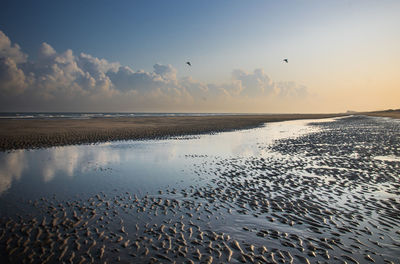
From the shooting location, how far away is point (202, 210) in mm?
10820

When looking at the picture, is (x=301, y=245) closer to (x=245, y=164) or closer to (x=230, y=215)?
(x=230, y=215)

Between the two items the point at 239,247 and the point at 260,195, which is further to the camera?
the point at 260,195

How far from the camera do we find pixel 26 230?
8.69 m

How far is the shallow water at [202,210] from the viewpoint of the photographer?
24.4ft

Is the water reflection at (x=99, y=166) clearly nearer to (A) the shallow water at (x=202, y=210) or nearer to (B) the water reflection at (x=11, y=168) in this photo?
(B) the water reflection at (x=11, y=168)

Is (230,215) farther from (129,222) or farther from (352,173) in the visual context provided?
(352,173)

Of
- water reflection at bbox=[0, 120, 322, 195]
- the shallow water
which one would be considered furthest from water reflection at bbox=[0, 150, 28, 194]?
the shallow water

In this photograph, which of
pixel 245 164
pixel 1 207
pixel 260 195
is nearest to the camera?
pixel 1 207

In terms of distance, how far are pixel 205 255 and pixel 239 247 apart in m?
A: 1.25

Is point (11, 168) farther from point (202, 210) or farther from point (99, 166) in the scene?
point (202, 210)

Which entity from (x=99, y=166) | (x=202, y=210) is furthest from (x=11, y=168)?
(x=202, y=210)

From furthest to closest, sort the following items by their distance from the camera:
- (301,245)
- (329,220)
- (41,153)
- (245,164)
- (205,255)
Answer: (41,153) < (245,164) < (329,220) < (301,245) < (205,255)

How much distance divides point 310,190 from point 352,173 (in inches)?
230

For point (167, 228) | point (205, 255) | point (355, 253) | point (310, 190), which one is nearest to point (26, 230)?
point (167, 228)
